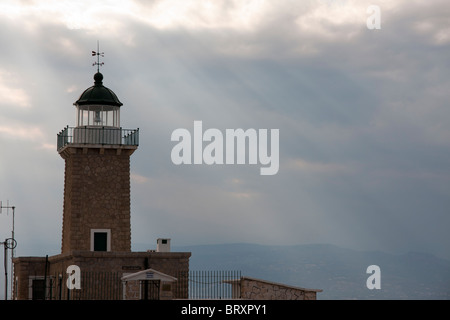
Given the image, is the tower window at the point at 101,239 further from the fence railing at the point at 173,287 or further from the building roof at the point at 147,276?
the building roof at the point at 147,276

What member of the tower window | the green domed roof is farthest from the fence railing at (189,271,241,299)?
the green domed roof

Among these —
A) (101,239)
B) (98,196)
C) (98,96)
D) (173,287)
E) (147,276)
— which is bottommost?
(173,287)

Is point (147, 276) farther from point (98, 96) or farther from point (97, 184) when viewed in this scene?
point (98, 96)

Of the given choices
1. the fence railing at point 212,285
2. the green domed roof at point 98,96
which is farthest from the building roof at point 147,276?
the green domed roof at point 98,96

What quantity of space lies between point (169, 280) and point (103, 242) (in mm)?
9805

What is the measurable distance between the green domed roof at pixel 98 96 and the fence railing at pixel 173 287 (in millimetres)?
10424

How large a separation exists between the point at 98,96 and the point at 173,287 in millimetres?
13107

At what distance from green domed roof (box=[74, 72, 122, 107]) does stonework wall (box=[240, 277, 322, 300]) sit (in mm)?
15219

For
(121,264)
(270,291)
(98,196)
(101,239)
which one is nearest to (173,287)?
(121,264)

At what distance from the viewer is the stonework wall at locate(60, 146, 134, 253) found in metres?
50.7

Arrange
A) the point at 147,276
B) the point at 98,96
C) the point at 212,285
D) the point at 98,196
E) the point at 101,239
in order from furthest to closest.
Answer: the point at 98,96, the point at 98,196, the point at 101,239, the point at 212,285, the point at 147,276

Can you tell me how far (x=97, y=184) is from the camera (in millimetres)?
51281

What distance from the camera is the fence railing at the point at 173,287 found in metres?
42.3
